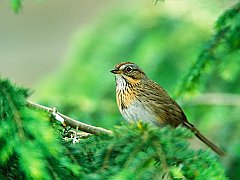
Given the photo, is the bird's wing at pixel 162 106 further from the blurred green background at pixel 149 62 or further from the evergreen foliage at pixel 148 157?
the evergreen foliage at pixel 148 157

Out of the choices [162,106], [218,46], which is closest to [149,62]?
[162,106]

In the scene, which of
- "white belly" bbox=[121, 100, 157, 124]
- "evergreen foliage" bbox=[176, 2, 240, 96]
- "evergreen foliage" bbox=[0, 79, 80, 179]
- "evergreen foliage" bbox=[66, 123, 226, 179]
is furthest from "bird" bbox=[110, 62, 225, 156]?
"evergreen foliage" bbox=[0, 79, 80, 179]

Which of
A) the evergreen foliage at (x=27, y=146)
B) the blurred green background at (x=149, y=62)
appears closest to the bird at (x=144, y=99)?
the blurred green background at (x=149, y=62)

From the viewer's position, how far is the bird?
15.0 ft

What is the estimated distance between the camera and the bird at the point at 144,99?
4570 mm

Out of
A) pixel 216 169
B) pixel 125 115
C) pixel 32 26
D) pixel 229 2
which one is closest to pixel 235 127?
pixel 125 115

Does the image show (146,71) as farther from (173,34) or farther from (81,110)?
(81,110)

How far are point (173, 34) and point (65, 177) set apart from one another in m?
3.11

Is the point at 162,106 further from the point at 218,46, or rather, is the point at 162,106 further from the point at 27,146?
the point at 27,146

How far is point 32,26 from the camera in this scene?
1209 cm

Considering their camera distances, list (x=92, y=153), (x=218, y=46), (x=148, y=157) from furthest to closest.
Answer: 1. (x=218, y=46)
2. (x=92, y=153)
3. (x=148, y=157)

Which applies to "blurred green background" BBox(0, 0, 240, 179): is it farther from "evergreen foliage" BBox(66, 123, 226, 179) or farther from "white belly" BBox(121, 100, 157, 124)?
"evergreen foliage" BBox(66, 123, 226, 179)

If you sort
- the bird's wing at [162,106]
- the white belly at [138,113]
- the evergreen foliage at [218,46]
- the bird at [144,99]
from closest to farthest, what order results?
1. the evergreen foliage at [218,46]
2. the white belly at [138,113]
3. the bird at [144,99]
4. the bird's wing at [162,106]

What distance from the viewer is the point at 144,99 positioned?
470 centimetres
